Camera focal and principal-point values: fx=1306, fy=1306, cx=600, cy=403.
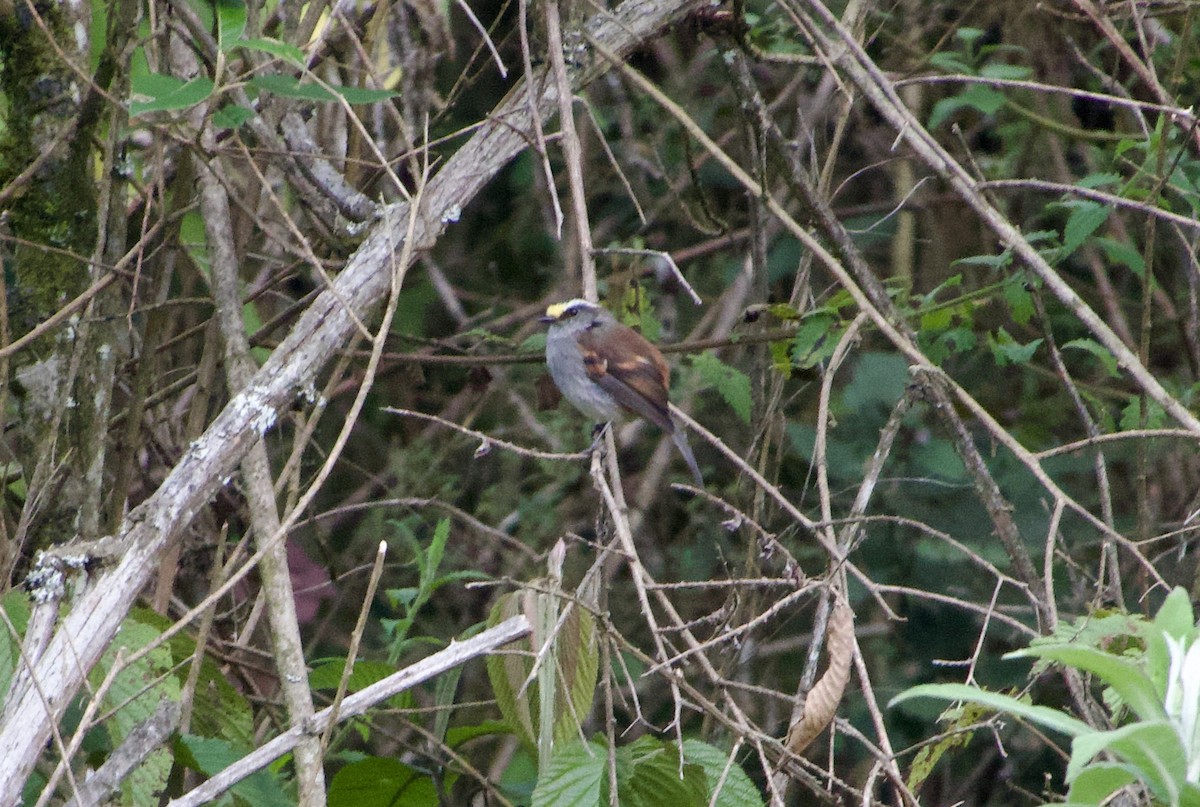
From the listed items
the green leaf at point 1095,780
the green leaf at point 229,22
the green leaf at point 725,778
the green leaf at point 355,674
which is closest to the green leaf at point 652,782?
the green leaf at point 725,778

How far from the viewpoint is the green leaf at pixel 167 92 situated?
2371 millimetres

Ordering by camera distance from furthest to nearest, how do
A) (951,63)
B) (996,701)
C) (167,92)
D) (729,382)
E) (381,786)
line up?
(951,63) → (729,382) → (381,786) → (167,92) → (996,701)

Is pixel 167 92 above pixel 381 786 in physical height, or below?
above

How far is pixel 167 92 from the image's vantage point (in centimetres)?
247

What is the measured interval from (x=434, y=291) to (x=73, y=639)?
4.18m

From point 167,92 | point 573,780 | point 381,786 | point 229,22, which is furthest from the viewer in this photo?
point 381,786

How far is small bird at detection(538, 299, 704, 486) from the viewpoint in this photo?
477 centimetres

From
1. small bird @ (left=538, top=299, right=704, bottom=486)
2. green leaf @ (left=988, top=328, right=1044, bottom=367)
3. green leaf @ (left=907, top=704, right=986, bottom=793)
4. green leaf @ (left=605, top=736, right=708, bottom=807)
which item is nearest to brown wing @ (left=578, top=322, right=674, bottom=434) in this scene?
small bird @ (left=538, top=299, right=704, bottom=486)

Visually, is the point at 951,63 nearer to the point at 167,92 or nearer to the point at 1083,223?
the point at 1083,223

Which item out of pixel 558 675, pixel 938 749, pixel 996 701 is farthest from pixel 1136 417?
pixel 996 701

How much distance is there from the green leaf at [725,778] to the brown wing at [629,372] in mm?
2134

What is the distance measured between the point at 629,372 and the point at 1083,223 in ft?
6.68

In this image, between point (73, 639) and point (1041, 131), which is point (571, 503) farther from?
point (73, 639)

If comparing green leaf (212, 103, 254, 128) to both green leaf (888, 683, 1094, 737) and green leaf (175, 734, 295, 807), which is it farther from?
green leaf (888, 683, 1094, 737)
